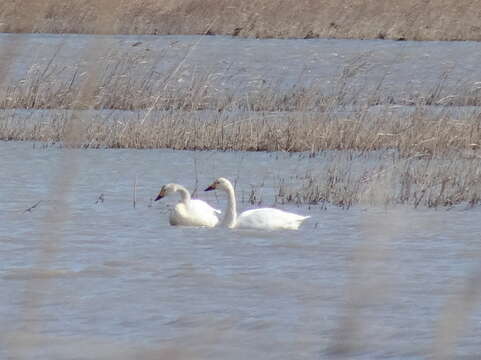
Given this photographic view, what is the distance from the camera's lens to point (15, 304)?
5617 mm

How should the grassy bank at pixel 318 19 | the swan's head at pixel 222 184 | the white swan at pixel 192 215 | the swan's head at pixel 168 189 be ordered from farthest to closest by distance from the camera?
the grassy bank at pixel 318 19, the swan's head at pixel 168 189, the swan's head at pixel 222 184, the white swan at pixel 192 215

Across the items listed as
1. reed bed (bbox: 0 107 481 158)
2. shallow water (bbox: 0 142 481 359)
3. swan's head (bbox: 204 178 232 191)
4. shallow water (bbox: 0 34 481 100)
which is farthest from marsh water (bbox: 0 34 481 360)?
shallow water (bbox: 0 34 481 100)

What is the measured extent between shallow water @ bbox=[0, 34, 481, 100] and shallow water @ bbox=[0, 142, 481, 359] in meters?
7.90

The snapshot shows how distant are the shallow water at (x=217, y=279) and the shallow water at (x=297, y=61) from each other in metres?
7.90

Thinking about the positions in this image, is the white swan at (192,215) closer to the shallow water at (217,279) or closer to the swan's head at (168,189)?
the shallow water at (217,279)

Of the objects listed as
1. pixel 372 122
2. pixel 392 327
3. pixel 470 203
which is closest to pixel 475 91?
pixel 372 122

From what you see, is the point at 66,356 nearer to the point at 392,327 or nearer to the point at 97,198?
the point at 392,327

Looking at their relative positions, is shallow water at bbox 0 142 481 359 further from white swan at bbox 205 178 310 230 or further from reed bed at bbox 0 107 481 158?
reed bed at bbox 0 107 481 158

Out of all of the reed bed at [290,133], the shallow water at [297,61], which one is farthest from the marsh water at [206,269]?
the shallow water at [297,61]

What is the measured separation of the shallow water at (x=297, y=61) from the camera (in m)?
18.7

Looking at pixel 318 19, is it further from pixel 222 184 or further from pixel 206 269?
pixel 206 269

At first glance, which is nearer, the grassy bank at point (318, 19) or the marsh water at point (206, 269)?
the marsh water at point (206, 269)

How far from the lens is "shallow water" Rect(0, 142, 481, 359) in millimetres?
4777

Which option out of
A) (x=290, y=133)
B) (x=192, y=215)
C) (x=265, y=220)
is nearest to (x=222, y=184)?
(x=192, y=215)
